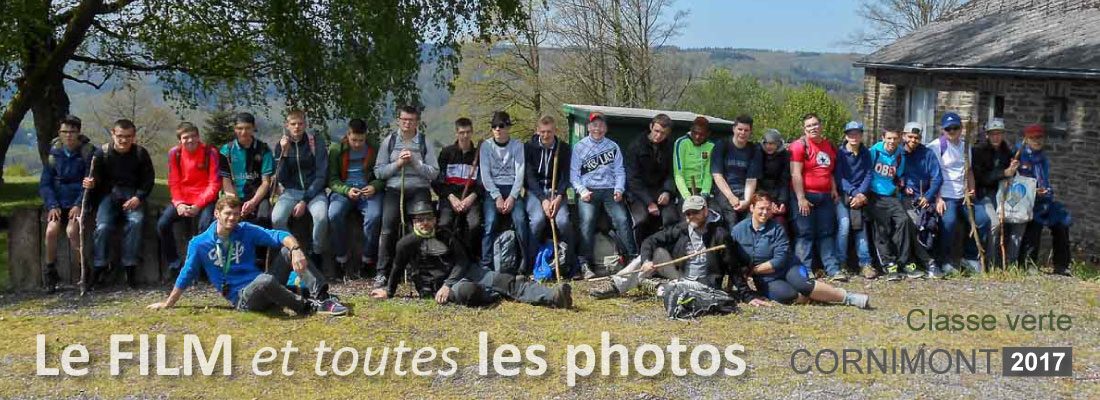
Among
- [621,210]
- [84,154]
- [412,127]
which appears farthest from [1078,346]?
[84,154]

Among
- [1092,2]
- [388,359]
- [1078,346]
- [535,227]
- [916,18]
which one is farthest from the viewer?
[916,18]

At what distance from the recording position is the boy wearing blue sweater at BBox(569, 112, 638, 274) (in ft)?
35.1

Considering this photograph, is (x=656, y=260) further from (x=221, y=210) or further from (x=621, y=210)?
(x=221, y=210)

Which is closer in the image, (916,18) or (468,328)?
(468,328)

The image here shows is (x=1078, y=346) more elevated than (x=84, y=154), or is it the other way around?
(x=84, y=154)

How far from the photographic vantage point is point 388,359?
25.2ft

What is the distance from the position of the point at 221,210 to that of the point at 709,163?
189 inches

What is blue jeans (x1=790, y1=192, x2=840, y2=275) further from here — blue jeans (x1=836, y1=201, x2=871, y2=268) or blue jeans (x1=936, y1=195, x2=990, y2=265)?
blue jeans (x1=936, y1=195, x2=990, y2=265)

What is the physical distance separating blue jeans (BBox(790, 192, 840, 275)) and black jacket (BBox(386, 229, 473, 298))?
3.51m

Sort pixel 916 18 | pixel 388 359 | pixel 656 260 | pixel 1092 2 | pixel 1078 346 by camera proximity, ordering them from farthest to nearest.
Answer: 1. pixel 916 18
2. pixel 1092 2
3. pixel 656 260
4. pixel 1078 346
5. pixel 388 359

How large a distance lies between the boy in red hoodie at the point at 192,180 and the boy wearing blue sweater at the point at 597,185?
3507mm

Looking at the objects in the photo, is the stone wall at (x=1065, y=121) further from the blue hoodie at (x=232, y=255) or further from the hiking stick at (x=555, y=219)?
the blue hoodie at (x=232, y=255)

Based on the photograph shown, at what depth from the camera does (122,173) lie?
1027 cm

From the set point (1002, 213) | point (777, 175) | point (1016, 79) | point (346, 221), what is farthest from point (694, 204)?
point (1016, 79)
